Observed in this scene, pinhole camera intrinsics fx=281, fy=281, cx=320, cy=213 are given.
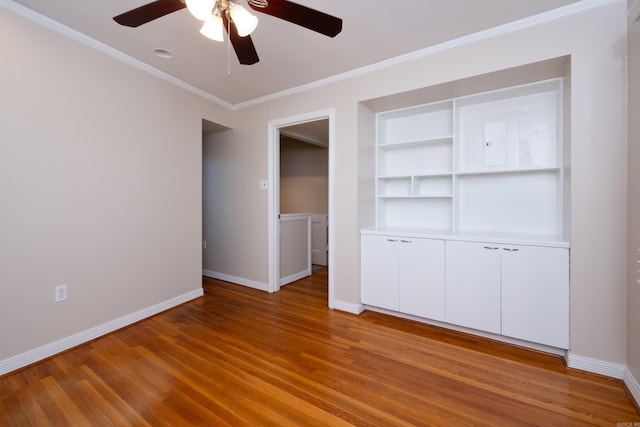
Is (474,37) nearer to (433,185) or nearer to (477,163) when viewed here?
(477,163)

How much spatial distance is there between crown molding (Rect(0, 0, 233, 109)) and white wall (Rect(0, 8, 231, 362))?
1.6 inches

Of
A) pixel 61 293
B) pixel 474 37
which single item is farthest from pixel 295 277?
pixel 474 37

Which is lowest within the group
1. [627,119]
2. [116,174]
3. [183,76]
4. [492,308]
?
[492,308]

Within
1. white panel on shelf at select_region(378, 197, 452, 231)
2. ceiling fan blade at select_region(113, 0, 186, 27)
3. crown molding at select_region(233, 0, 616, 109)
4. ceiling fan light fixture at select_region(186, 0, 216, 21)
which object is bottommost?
white panel on shelf at select_region(378, 197, 452, 231)

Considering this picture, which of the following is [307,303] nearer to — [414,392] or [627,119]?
[414,392]

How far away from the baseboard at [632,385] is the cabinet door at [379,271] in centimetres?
146

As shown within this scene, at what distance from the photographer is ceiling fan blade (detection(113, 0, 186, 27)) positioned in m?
1.29

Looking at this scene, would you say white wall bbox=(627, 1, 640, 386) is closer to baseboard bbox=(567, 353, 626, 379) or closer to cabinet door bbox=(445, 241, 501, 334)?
baseboard bbox=(567, 353, 626, 379)

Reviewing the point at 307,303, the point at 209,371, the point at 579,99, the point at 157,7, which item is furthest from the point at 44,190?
the point at 579,99

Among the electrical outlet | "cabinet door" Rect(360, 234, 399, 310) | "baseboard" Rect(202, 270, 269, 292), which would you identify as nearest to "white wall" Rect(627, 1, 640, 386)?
"cabinet door" Rect(360, 234, 399, 310)

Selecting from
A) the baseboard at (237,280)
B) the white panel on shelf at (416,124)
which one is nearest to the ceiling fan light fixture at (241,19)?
the white panel on shelf at (416,124)

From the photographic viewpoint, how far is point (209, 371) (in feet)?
6.00

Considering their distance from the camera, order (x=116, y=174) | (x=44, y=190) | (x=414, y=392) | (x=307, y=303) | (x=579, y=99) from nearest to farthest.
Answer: (x=414, y=392) → (x=579, y=99) → (x=44, y=190) → (x=116, y=174) → (x=307, y=303)

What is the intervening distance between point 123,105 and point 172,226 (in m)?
1.18
